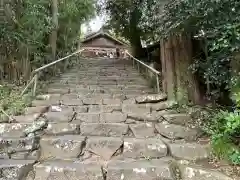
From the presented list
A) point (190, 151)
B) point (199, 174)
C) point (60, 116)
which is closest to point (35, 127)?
point (60, 116)

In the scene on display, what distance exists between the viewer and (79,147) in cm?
402

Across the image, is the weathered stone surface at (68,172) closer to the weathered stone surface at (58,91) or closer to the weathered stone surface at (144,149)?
the weathered stone surface at (144,149)

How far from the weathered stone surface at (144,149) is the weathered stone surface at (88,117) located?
1103 millimetres

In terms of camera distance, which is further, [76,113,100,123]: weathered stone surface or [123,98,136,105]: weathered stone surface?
[123,98,136,105]: weathered stone surface

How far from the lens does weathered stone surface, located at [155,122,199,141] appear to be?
176 inches

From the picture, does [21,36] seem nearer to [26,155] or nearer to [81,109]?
[81,109]

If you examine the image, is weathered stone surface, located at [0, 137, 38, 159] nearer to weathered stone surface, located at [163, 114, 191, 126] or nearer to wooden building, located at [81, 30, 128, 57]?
weathered stone surface, located at [163, 114, 191, 126]

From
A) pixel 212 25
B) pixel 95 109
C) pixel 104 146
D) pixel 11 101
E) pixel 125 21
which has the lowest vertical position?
pixel 104 146

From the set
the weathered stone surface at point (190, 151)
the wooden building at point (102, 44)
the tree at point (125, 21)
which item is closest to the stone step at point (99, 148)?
the weathered stone surface at point (190, 151)

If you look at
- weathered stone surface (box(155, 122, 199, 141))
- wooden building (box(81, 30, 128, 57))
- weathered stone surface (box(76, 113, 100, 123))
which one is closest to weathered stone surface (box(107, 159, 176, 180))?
weathered stone surface (box(155, 122, 199, 141))

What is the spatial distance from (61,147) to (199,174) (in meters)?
1.88

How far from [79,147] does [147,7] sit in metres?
3.67

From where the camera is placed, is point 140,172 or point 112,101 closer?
point 140,172

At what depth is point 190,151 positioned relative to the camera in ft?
12.9
